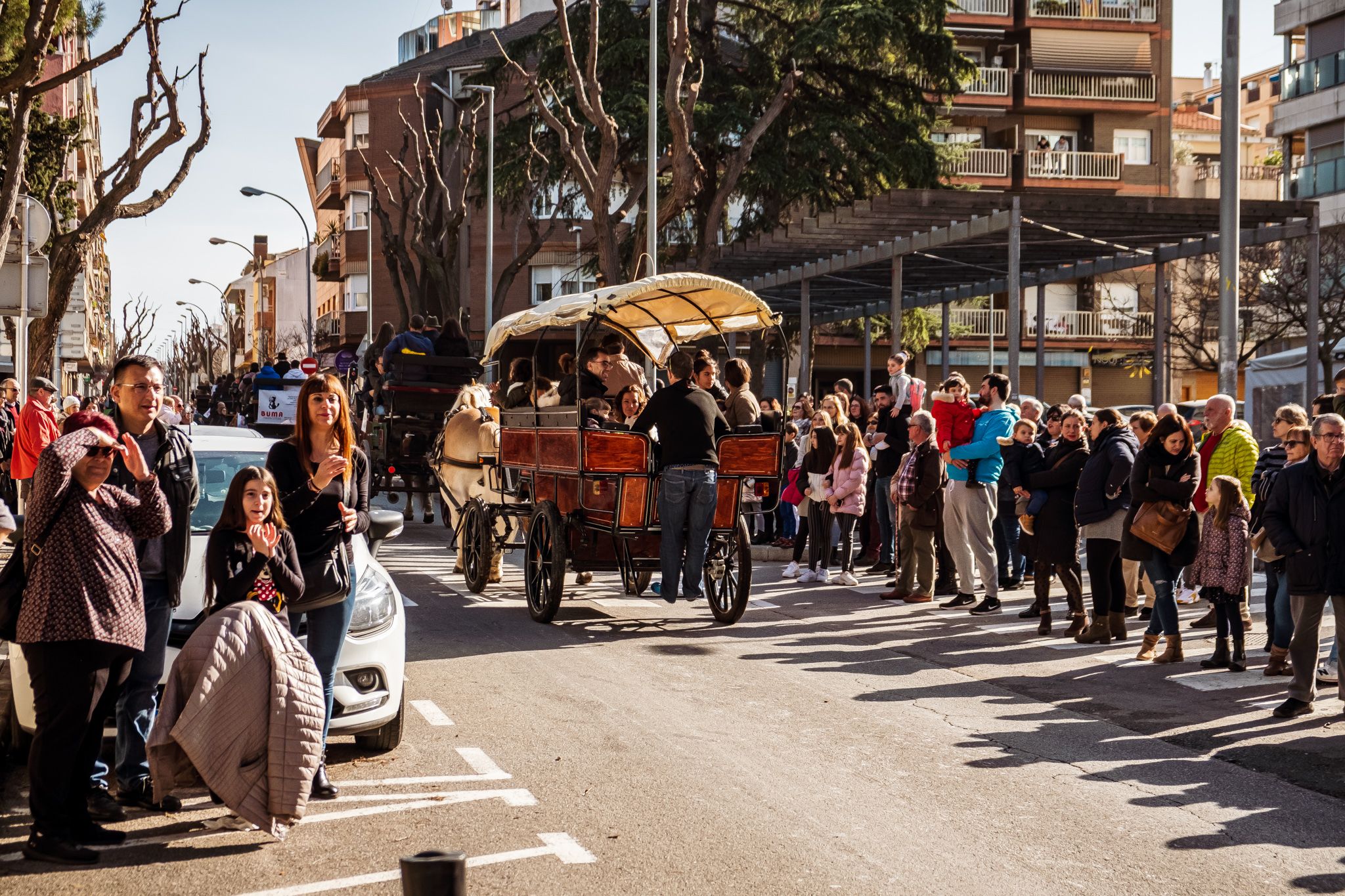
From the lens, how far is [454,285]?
122ft

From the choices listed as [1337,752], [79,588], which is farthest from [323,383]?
[1337,752]

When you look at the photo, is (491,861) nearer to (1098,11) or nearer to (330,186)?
(1098,11)

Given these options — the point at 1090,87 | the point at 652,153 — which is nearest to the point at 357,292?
the point at 1090,87

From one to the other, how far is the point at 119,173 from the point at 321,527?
18.9 meters

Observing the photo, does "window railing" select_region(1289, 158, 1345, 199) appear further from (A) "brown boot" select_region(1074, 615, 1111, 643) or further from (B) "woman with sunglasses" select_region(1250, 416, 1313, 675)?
(B) "woman with sunglasses" select_region(1250, 416, 1313, 675)

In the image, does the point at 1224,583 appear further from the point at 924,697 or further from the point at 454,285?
the point at 454,285

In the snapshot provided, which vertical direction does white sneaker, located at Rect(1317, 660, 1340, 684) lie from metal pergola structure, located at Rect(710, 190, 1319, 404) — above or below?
below

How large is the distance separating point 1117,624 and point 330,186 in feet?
209

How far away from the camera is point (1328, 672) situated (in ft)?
35.0

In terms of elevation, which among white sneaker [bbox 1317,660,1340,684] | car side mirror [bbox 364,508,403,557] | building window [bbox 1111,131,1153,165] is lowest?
white sneaker [bbox 1317,660,1340,684]

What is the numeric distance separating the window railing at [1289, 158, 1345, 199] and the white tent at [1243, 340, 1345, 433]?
12.2 metres

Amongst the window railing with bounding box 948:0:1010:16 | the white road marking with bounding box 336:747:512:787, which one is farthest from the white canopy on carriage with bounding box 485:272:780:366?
the window railing with bounding box 948:0:1010:16

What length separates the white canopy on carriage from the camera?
1334 cm

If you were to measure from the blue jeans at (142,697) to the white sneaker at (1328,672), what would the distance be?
282 inches
